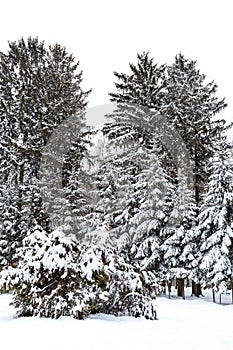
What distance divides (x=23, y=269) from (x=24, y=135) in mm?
14488

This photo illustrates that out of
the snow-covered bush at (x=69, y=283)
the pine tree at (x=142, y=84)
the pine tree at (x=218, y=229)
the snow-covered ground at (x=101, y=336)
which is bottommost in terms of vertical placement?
the snow-covered ground at (x=101, y=336)

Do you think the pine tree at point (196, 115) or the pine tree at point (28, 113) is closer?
the pine tree at point (28, 113)

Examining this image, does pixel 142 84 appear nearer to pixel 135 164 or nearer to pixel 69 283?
pixel 135 164

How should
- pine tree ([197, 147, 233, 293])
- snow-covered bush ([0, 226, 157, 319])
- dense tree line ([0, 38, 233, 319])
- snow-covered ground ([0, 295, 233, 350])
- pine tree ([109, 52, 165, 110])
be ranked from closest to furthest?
snow-covered ground ([0, 295, 233, 350])
snow-covered bush ([0, 226, 157, 319])
pine tree ([197, 147, 233, 293])
dense tree line ([0, 38, 233, 319])
pine tree ([109, 52, 165, 110])

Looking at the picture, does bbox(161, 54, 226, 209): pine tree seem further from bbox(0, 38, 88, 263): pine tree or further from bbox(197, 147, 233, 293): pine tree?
bbox(0, 38, 88, 263): pine tree

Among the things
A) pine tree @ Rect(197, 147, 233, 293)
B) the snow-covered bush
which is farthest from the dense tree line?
the snow-covered bush

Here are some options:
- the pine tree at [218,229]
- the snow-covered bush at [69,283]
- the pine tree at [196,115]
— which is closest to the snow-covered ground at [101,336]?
the snow-covered bush at [69,283]

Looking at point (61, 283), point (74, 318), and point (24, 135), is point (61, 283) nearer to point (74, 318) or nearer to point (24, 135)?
point (74, 318)

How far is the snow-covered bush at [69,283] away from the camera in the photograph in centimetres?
636

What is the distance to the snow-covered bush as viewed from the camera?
6.36 meters

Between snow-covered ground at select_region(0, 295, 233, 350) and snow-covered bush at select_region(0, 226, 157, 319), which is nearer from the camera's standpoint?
snow-covered ground at select_region(0, 295, 233, 350)

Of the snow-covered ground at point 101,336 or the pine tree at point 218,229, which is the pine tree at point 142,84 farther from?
the snow-covered ground at point 101,336

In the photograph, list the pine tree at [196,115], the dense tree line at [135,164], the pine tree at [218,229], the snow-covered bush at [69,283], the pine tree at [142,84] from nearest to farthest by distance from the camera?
the snow-covered bush at [69,283], the pine tree at [218,229], the dense tree line at [135,164], the pine tree at [196,115], the pine tree at [142,84]

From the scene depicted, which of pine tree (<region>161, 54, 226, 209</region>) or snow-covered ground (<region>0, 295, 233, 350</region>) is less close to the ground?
pine tree (<region>161, 54, 226, 209</region>)
